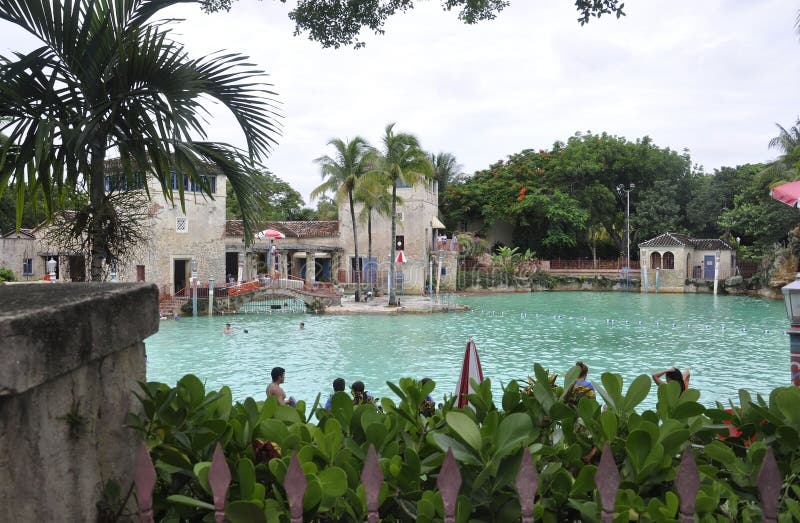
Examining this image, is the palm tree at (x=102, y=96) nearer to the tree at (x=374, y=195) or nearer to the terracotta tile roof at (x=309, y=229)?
the tree at (x=374, y=195)

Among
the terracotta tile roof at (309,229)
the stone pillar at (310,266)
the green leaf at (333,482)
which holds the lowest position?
the green leaf at (333,482)

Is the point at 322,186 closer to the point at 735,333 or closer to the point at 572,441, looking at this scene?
→ the point at 735,333

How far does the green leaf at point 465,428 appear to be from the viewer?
1.90 meters

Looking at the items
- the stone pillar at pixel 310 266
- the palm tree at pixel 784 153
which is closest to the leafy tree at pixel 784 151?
the palm tree at pixel 784 153

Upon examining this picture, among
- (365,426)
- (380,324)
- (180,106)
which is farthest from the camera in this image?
(380,324)

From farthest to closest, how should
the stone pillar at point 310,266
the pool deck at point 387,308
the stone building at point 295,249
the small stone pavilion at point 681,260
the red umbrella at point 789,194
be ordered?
the small stone pavilion at point 681,260 → the stone pillar at point 310,266 → the stone building at point 295,249 → the pool deck at point 387,308 → the red umbrella at point 789,194

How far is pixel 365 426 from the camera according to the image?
2105 millimetres

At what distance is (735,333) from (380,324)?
13.2 meters

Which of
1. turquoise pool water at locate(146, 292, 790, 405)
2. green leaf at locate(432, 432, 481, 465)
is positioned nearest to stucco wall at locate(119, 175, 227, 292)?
turquoise pool water at locate(146, 292, 790, 405)

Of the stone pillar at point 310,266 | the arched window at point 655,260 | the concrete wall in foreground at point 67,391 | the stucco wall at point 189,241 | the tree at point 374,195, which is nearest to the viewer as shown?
the concrete wall in foreground at point 67,391

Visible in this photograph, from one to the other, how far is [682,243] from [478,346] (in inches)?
1188

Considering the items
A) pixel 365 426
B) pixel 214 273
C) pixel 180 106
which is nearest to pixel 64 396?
pixel 365 426

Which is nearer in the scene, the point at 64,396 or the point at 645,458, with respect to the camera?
the point at 64,396

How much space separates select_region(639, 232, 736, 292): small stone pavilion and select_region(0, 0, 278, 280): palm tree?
4572 centimetres
